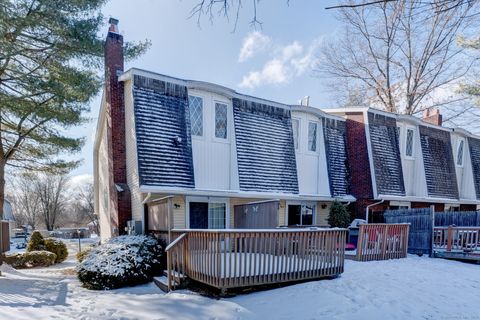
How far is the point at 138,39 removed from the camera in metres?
12.3

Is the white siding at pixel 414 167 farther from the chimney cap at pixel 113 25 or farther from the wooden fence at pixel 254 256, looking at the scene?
the chimney cap at pixel 113 25

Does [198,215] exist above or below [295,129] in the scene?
below

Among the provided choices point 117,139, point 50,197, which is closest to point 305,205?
point 117,139

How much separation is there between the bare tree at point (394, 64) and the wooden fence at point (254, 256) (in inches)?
674

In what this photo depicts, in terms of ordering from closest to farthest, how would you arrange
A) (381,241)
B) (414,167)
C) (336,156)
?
(381,241) < (336,156) < (414,167)

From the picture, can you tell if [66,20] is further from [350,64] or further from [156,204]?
[350,64]

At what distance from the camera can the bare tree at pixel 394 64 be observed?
21094mm

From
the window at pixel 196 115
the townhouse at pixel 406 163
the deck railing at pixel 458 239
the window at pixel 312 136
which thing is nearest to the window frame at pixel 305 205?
the townhouse at pixel 406 163

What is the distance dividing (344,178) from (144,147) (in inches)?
350

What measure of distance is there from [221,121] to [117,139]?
11.6 ft

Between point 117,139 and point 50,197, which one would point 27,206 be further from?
point 117,139

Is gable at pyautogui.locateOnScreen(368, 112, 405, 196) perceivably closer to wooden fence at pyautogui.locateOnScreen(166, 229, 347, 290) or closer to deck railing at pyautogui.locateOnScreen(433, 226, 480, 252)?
deck railing at pyautogui.locateOnScreen(433, 226, 480, 252)

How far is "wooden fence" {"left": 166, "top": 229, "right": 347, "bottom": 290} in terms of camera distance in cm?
627

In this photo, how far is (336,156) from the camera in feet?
46.4
